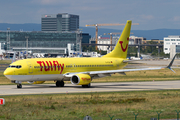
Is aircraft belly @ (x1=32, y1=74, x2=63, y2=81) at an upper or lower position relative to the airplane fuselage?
lower

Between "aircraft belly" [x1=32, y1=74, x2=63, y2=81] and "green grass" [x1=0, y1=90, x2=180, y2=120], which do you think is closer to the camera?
"green grass" [x1=0, y1=90, x2=180, y2=120]

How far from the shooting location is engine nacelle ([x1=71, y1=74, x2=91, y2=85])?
159 feet

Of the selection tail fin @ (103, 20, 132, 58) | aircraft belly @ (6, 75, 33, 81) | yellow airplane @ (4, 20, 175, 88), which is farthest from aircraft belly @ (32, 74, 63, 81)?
tail fin @ (103, 20, 132, 58)

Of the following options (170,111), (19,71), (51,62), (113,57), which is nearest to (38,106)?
(170,111)

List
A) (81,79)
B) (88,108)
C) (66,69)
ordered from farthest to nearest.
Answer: (66,69) → (81,79) → (88,108)

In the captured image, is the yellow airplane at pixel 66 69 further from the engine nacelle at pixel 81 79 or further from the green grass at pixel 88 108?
the green grass at pixel 88 108

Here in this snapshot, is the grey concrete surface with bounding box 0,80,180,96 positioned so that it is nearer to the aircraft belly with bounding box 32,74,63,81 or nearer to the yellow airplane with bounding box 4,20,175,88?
the yellow airplane with bounding box 4,20,175,88

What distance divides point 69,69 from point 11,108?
75.3 ft

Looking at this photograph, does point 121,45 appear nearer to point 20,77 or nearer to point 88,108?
point 20,77

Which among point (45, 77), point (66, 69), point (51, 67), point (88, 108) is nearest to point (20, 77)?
point (45, 77)

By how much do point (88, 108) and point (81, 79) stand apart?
756 inches

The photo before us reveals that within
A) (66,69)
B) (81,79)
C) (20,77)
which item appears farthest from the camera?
(66,69)

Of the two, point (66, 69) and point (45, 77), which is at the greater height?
point (66, 69)

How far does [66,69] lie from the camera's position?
51.0m
